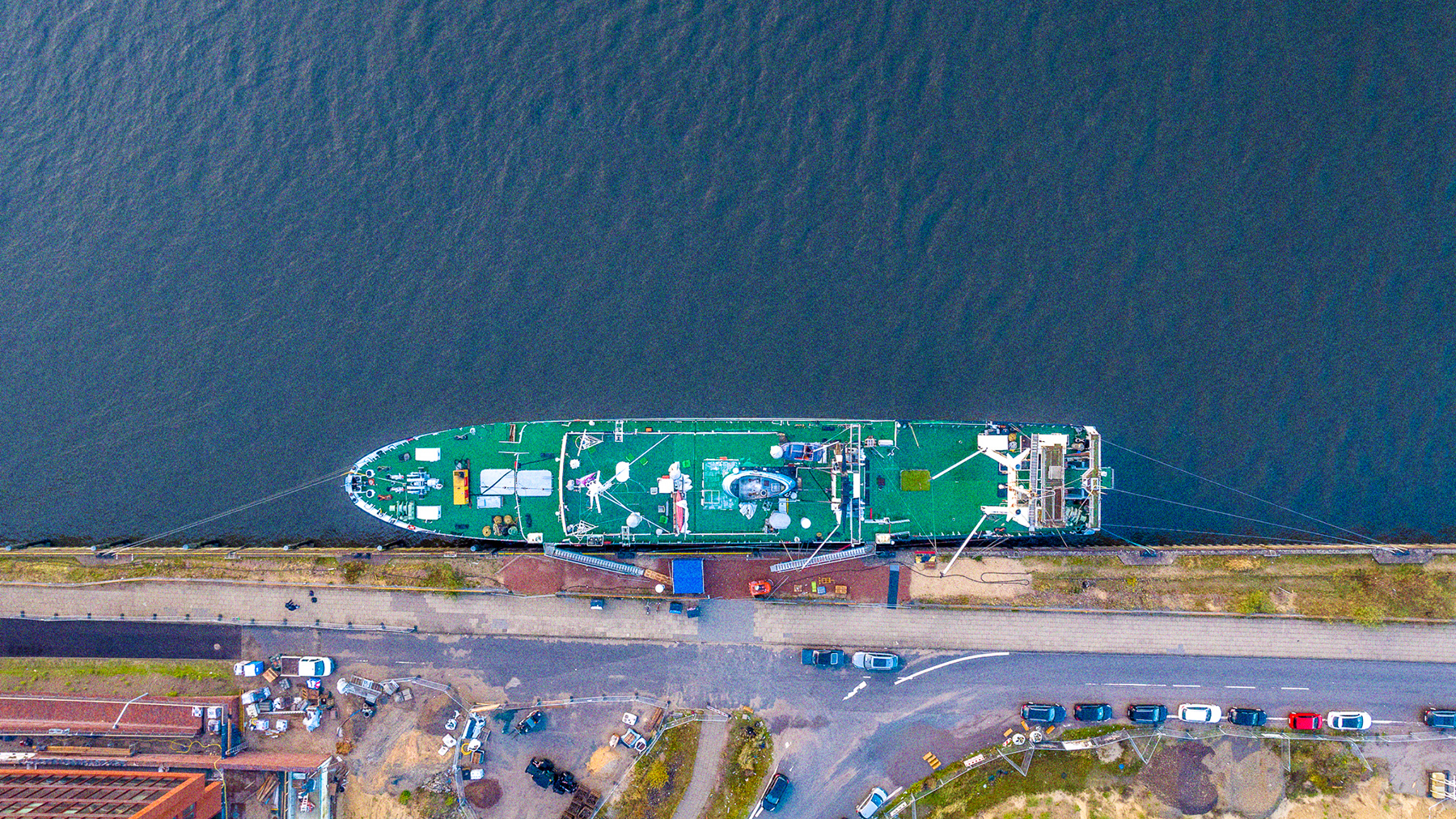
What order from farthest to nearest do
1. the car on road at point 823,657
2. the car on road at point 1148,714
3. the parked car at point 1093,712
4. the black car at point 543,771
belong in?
1. the black car at point 543,771
2. the car on road at point 823,657
3. the parked car at point 1093,712
4. the car on road at point 1148,714

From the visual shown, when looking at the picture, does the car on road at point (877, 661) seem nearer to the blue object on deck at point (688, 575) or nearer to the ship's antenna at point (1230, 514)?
the blue object on deck at point (688, 575)

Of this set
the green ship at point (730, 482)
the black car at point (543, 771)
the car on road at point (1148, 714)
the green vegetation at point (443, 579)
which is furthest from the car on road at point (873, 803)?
the green vegetation at point (443, 579)

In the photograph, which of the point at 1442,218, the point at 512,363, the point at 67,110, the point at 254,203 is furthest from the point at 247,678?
the point at 1442,218

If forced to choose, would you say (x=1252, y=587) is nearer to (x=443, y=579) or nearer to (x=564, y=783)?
(x=564, y=783)

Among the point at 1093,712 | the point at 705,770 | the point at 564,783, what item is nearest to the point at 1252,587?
the point at 1093,712

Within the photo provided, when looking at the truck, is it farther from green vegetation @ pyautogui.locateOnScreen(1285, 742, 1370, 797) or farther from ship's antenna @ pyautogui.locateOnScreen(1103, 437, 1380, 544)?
green vegetation @ pyautogui.locateOnScreen(1285, 742, 1370, 797)

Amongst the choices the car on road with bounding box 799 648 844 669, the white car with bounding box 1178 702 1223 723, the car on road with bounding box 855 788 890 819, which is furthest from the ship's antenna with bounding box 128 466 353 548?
the white car with bounding box 1178 702 1223 723
